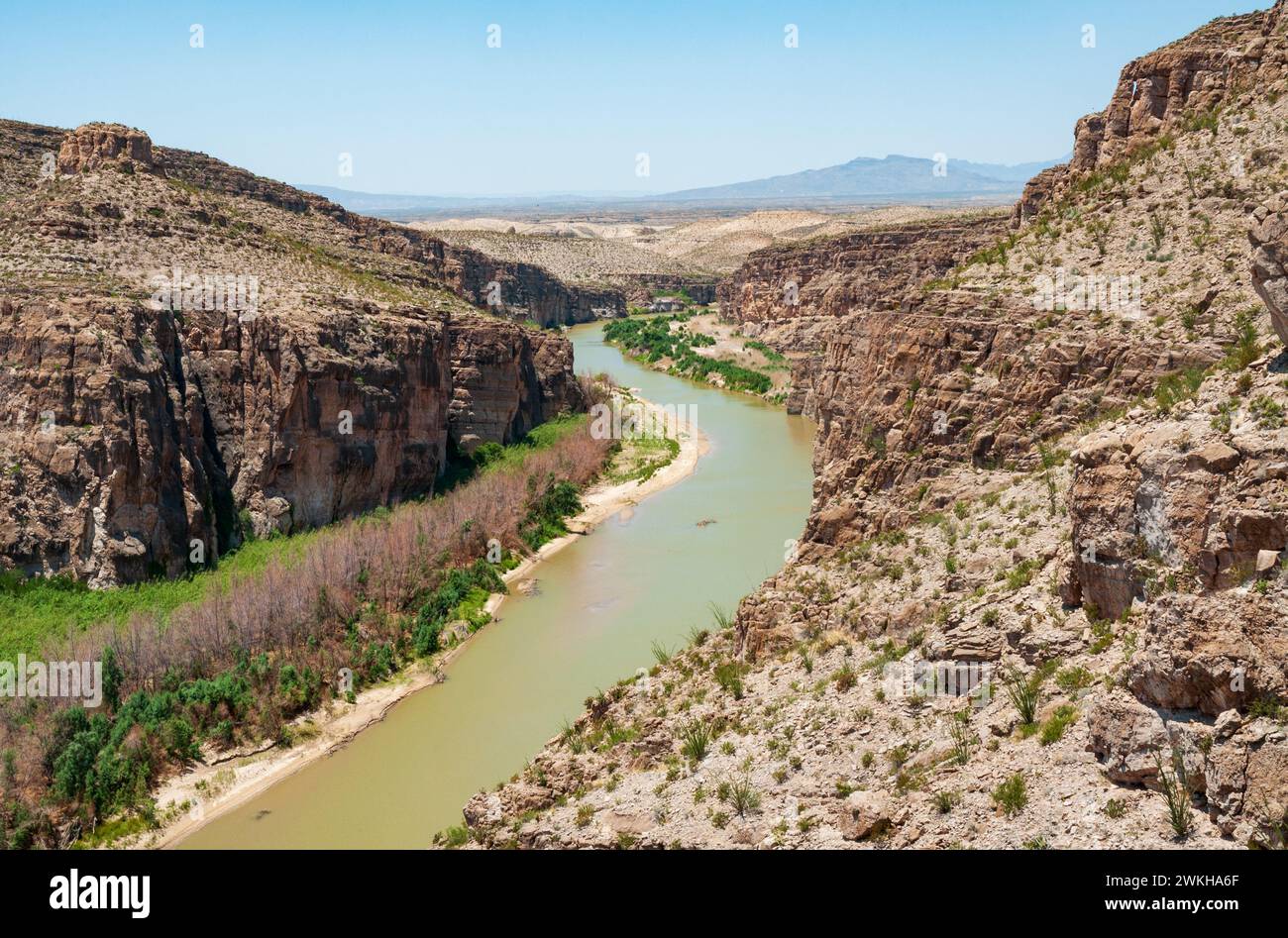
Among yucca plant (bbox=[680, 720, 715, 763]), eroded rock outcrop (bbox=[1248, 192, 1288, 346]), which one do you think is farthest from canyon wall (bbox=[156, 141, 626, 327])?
eroded rock outcrop (bbox=[1248, 192, 1288, 346])

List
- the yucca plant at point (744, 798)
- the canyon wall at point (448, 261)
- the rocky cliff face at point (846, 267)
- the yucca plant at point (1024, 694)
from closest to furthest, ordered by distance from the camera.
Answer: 1. the yucca plant at point (1024, 694)
2. the yucca plant at point (744, 798)
3. the canyon wall at point (448, 261)
4. the rocky cliff face at point (846, 267)

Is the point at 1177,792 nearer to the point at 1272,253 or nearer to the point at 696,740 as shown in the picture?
the point at 1272,253

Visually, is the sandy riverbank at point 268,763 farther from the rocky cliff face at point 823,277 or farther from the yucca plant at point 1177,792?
the rocky cliff face at point 823,277

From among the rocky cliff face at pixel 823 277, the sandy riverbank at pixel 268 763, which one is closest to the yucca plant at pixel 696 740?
the sandy riverbank at pixel 268 763

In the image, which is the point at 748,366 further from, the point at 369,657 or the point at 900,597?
the point at 900,597
